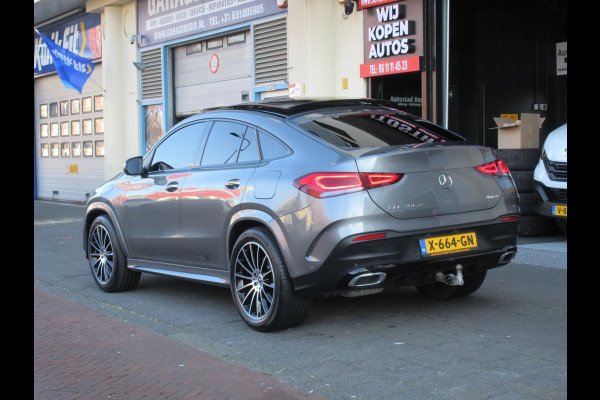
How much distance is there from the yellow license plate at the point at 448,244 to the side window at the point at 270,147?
1.22 meters

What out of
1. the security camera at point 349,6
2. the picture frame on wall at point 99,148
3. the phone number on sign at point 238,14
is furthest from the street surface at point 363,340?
the picture frame on wall at point 99,148

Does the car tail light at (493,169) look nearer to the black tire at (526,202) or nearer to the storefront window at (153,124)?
the black tire at (526,202)

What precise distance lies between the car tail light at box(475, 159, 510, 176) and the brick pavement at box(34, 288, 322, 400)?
2.26 metres

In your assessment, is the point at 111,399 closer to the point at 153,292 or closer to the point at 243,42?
the point at 153,292

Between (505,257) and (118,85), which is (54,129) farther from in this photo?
(505,257)

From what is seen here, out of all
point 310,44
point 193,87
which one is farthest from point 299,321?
point 193,87

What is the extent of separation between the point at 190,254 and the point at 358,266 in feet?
6.09

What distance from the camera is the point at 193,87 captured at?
57.0ft

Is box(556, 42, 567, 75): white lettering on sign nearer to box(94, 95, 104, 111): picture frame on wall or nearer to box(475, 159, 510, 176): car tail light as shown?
box(475, 159, 510, 176): car tail light

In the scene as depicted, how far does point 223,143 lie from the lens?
20.7 ft

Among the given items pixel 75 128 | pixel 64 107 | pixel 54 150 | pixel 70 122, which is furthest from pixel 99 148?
pixel 54 150

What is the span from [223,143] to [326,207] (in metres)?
1.57

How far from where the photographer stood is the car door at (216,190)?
586 cm

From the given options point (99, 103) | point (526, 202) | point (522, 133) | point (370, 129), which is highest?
point (99, 103)
